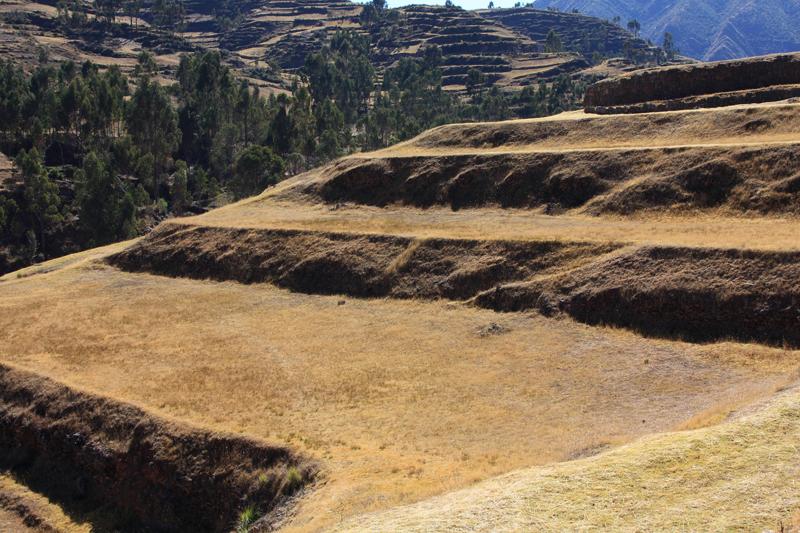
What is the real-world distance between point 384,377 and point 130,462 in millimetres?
10329

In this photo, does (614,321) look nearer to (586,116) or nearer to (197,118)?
(586,116)

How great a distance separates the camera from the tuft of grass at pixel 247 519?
77.1ft

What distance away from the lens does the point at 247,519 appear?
78.3ft

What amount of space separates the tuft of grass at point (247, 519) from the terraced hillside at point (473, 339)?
0.39 m

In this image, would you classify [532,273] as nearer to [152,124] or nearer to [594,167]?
[594,167]

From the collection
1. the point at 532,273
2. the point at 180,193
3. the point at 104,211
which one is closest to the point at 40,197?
the point at 104,211

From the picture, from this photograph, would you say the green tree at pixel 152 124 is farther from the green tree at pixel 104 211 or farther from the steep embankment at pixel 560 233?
the steep embankment at pixel 560 233

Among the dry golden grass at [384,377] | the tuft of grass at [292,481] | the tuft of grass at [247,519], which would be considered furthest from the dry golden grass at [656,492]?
the tuft of grass at [247,519]

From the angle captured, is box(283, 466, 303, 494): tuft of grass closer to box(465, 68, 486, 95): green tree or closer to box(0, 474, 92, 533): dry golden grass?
box(0, 474, 92, 533): dry golden grass

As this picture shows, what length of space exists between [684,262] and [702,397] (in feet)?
33.2

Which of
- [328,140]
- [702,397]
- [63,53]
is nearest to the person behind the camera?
[702,397]

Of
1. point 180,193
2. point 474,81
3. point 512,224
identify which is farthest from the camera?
point 474,81

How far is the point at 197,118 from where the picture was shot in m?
121

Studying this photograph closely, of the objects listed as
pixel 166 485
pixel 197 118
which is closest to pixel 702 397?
pixel 166 485
